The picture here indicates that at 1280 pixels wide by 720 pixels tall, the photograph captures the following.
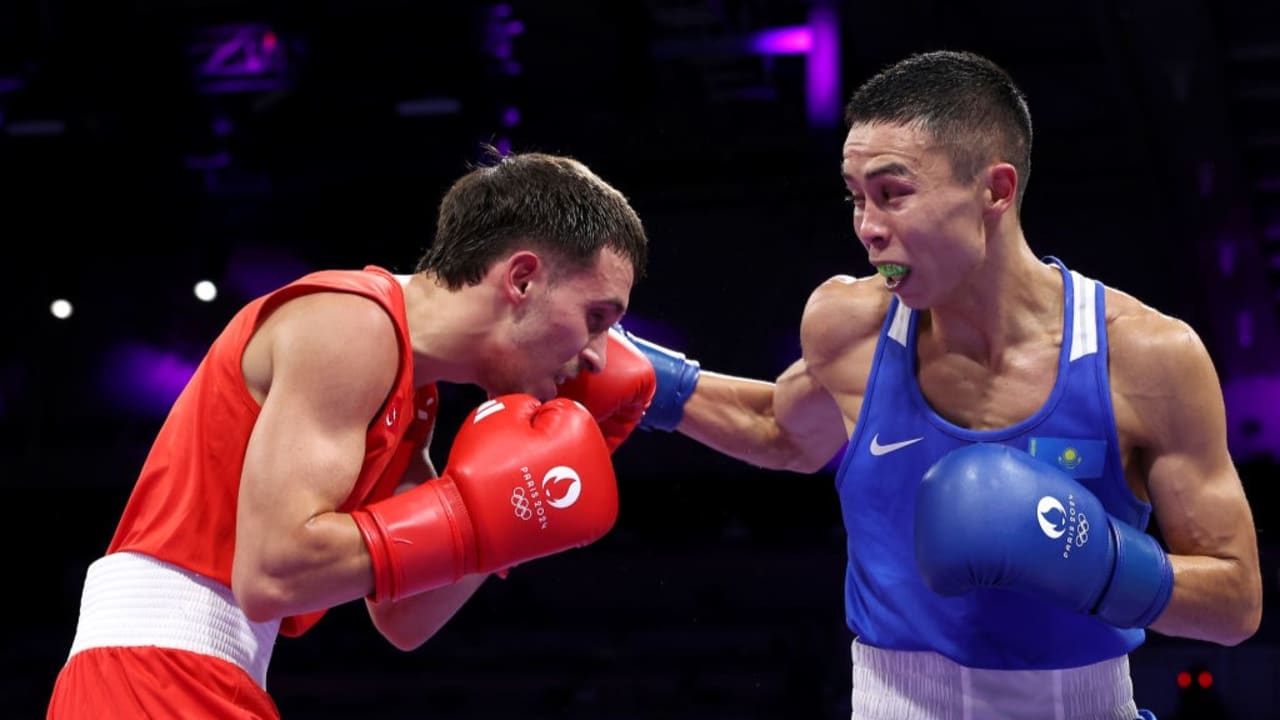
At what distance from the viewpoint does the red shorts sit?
6.97 ft

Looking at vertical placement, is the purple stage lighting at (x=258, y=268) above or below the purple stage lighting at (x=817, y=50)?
below

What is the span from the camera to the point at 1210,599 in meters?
2.33

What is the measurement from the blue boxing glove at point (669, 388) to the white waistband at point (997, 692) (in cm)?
92

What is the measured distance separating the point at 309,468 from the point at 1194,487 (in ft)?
5.06

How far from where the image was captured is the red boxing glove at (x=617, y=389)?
2.84 metres

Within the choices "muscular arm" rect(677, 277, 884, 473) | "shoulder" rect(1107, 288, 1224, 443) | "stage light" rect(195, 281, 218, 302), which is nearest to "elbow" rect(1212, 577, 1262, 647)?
"shoulder" rect(1107, 288, 1224, 443)

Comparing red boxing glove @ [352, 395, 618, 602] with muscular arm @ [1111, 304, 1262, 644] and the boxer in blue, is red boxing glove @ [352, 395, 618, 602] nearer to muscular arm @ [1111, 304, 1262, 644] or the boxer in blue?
the boxer in blue

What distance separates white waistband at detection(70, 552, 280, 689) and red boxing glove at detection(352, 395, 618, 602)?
0.85ft

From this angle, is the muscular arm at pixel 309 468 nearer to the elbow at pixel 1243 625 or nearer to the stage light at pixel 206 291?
the elbow at pixel 1243 625

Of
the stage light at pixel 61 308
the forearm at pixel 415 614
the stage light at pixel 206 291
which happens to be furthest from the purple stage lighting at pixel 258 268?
the forearm at pixel 415 614

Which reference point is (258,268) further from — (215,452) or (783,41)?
(215,452)

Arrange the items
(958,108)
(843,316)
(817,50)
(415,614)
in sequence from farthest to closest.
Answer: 1. (817,50)
2. (843,316)
3. (415,614)
4. (958,108)

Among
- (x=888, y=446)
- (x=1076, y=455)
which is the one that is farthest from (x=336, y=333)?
(x=1076, y=455)

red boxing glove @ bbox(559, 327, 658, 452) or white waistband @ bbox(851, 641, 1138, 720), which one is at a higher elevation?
red boxing glove @ bbox(559, 327, 658, 452)
